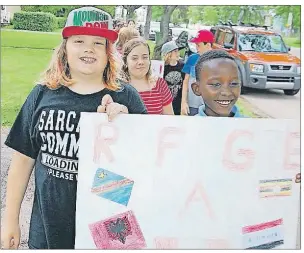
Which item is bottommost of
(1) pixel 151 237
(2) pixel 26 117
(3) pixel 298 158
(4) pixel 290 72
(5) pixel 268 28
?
(1) pixel 151 237

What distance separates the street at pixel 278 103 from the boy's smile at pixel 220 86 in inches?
6.9

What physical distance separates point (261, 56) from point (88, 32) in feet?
3.45

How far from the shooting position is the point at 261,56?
2521 mm

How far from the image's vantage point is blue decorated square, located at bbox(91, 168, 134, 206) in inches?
75.9

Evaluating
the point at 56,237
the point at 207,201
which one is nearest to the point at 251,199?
the point at 207,201

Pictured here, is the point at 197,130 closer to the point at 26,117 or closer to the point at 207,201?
the point at 207,201

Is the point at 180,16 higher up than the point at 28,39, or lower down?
higher up

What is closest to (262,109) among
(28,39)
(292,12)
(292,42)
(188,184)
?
(292,42)

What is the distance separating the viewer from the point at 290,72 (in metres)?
Result: 2.36

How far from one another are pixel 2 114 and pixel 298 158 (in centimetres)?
130

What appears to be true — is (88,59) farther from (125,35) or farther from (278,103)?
(278,103)

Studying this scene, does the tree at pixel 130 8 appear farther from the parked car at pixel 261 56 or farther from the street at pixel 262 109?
the street at pixel 262 109

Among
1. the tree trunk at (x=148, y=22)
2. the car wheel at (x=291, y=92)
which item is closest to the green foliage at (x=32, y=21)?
the tree trunk at (x=148, y=22)

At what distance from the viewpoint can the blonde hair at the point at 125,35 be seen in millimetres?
2098
